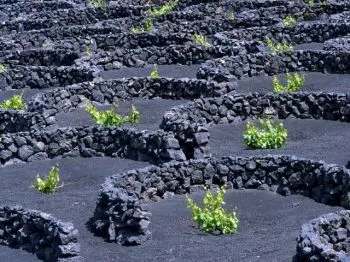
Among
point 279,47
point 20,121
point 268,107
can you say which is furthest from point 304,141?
point 279,47

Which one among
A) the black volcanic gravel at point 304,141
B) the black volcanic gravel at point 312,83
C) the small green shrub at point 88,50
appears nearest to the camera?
the black volcanic gravel at point 304,141

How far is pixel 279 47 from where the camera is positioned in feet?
184

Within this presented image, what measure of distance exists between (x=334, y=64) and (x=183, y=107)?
1166 centimetres

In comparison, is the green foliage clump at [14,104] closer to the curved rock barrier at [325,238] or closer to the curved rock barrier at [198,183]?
the curved rock barrier at [198,183]

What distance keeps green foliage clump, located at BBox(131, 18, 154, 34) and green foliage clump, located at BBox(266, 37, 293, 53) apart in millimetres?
10189

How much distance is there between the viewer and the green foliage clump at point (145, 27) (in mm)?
66781

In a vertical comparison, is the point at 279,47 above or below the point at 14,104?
above

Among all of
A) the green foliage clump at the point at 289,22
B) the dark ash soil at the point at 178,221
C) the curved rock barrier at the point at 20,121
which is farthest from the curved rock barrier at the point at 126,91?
the green foliage clump at the point at 289,22

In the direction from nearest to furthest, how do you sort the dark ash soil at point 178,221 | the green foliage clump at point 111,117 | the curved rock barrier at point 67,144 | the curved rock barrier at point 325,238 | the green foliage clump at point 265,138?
1. the curved rock barrier at point 325,238
2. the dark ash soil at point 178,221
3. the green foliage clump at point 265,138
4. the curved rock barrier at point 67,144
5. the green foliage clump at point 111,117

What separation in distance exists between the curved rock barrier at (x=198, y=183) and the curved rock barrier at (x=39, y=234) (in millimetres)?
2002

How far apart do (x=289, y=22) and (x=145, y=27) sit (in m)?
9.87

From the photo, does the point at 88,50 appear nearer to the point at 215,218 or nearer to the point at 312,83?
the point at 312,83

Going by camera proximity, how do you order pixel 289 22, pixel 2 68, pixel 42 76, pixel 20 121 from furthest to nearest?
pixel 289 22, pixel 2 68, pixel 42 76, pixel 20 121

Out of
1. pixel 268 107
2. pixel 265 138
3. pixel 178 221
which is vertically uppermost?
pixel 178 221
